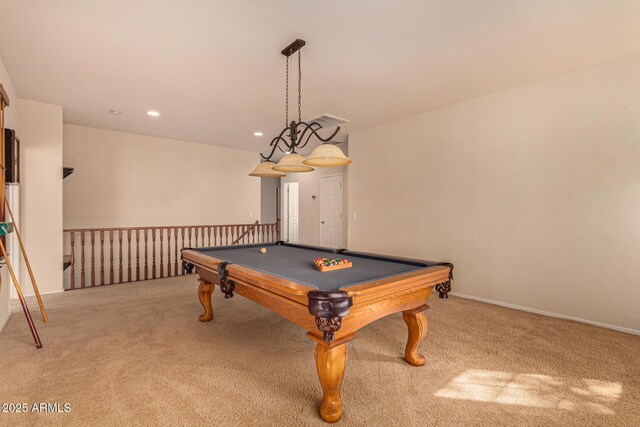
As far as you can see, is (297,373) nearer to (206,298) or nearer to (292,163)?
(206,298)

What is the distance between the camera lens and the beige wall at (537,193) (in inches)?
113

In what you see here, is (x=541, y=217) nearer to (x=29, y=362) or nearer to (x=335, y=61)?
(x=335, y=61)

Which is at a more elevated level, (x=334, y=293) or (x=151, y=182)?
(x=151, y=182)

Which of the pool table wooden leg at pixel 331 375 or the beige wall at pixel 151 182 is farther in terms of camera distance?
the beige wall at pixel 151 182

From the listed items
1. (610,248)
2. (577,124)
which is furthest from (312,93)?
(610,248)

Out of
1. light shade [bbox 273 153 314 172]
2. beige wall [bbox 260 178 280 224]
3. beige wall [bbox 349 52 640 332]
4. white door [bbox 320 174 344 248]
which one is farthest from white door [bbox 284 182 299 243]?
light shade [bbox 273 153 314 172]

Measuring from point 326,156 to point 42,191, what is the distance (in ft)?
13.5

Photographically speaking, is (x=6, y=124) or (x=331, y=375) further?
(x=6, y=124)

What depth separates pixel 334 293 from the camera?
1.47 m

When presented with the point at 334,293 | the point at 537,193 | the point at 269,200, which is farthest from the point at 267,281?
the point at 269,200

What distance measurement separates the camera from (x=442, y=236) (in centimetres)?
419

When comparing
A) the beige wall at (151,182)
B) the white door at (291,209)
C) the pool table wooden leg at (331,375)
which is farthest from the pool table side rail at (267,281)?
the white door at (291,209)

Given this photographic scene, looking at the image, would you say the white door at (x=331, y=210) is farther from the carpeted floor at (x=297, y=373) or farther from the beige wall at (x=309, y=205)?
the carpeted floor at (x=297, y=373)

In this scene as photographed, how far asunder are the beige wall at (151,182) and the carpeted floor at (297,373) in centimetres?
249
